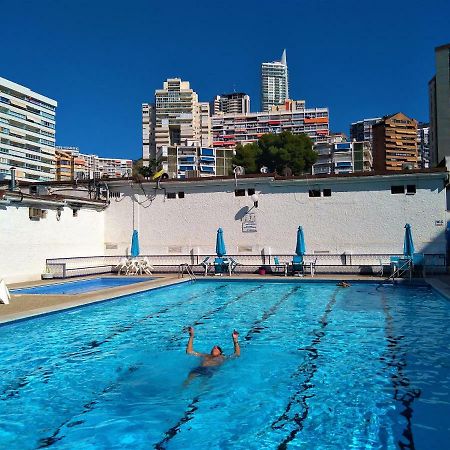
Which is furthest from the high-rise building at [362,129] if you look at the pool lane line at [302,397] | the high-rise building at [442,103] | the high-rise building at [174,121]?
the pool lane line at [302,397]

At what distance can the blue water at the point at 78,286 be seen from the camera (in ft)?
53.6

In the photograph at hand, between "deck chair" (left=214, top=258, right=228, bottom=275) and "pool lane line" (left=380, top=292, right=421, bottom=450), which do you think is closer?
"pool lane line" (left=380, top=292, right=421, bottom=450)

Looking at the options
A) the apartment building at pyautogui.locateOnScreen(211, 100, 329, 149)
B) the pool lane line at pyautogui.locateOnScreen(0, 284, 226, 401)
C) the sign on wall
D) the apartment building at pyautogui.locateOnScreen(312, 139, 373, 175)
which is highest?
the apartment building at pyautogui.locateOnScreen(211, 100, 329, 149)

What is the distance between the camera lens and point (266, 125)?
15412 centimetres

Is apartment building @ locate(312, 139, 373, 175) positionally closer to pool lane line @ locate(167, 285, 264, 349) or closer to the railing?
the railing

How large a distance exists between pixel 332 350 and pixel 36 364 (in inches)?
214

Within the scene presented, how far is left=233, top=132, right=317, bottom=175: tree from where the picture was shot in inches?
2478

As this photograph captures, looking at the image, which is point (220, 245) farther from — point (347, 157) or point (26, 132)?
point (26, 132)

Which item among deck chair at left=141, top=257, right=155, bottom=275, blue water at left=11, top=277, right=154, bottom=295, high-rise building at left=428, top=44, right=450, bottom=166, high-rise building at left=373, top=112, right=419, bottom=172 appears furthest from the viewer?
high-rise building at left=373, top=112, right=419, bottom=172

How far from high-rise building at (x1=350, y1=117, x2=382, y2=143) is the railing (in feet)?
520

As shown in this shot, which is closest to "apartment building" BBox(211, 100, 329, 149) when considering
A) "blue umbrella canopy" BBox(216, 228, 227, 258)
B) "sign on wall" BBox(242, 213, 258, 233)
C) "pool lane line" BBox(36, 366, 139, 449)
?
"sign on wall" BBox(242, 213, 258, 233)

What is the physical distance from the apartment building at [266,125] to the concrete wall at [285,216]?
393 feet

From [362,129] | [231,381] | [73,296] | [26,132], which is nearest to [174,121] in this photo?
[26,132]

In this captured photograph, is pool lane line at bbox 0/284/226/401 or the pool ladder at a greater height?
the pool ladder
